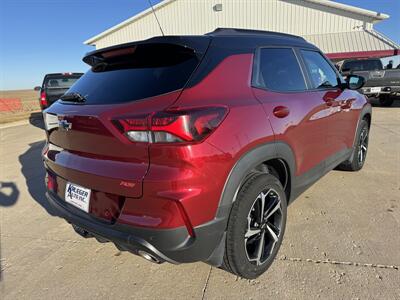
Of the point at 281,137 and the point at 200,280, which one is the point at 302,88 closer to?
the point at 281,137

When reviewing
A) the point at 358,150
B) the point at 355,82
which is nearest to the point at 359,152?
the point at 358,150

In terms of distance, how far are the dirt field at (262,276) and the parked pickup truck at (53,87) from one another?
6580 millimetres

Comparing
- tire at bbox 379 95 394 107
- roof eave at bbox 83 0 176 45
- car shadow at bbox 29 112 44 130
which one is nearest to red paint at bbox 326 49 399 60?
tire at bbox 379 95 394 107

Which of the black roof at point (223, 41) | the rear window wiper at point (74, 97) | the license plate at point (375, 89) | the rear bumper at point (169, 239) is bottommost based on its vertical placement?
the license plate at point (375, 89)

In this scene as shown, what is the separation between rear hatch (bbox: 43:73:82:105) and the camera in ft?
32.5

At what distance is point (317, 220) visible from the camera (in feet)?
10.8

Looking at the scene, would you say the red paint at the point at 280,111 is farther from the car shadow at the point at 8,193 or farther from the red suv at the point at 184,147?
the car shadow at the point at 8,193

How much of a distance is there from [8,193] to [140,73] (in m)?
3.50

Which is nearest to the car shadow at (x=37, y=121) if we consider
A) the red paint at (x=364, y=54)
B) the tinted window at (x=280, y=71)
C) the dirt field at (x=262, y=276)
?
the dirt field at (x=262, y=276)

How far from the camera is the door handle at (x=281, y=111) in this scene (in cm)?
239

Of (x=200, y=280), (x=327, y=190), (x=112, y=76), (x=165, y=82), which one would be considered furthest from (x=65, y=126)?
(x=327, y=190)

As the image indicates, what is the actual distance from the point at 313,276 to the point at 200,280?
2.80 feet

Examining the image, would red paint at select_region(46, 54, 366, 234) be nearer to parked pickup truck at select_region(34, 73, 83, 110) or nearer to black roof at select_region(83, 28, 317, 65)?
black roof at select_region(83, 28, 317, 65)

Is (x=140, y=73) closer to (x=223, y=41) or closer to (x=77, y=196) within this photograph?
(x=223, y=41)
